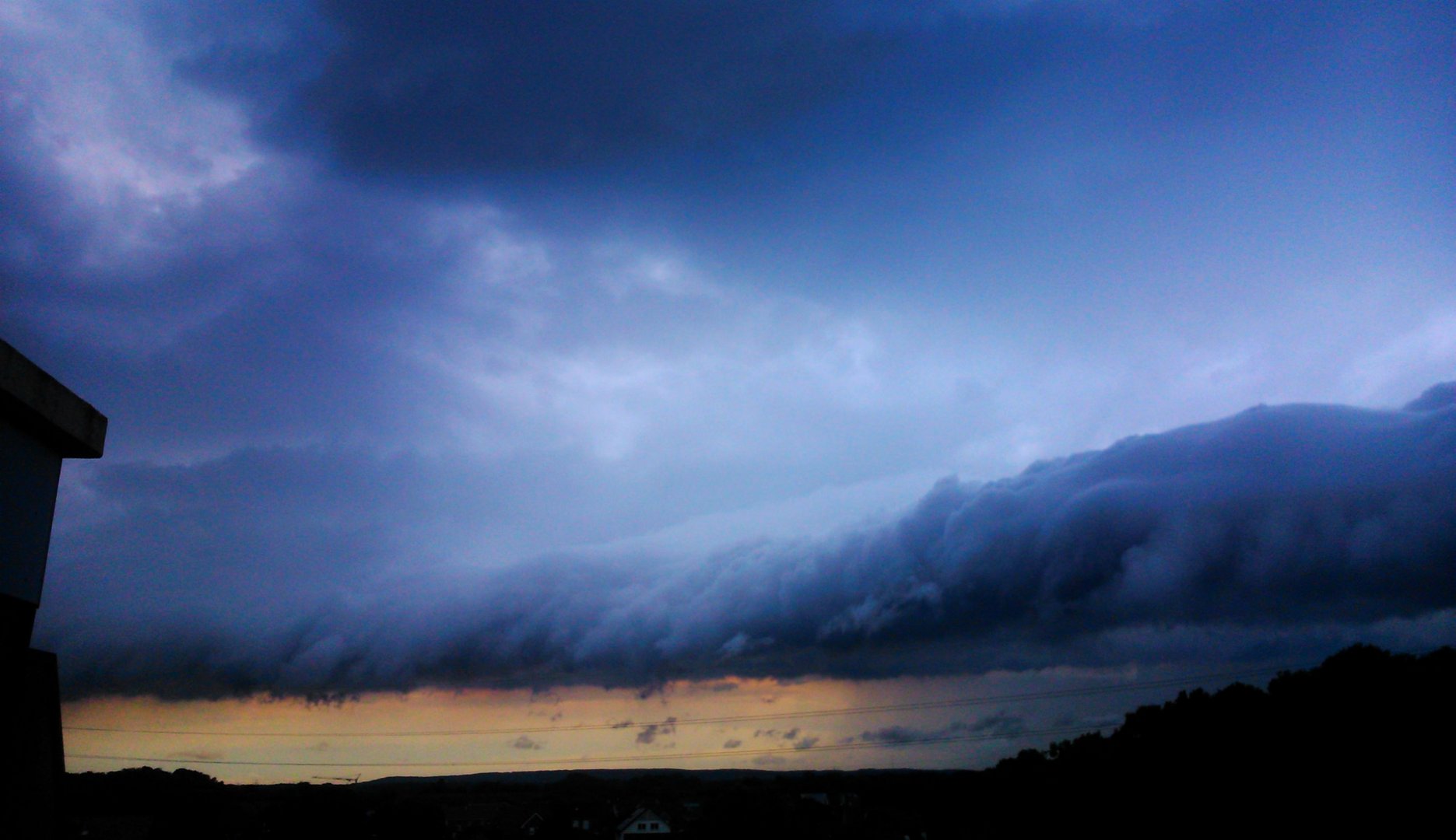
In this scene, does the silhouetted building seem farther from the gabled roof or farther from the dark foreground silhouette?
the gabled roof

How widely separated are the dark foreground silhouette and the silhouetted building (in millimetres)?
915

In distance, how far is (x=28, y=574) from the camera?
13.7 m

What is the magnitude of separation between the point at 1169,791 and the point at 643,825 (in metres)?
87.8

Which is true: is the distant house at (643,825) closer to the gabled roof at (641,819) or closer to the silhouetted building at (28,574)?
the gabled roof at (641,819)

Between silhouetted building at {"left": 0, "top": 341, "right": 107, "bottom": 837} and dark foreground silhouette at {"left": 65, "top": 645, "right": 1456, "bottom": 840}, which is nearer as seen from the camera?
silhouetted building at {"left": 0, "top": 341, "right": 107, "bottom": 837}

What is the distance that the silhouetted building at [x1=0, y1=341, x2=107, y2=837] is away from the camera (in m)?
13.0

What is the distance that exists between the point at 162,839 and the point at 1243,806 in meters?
106

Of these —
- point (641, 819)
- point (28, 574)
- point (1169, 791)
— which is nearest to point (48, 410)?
point (28, 574)

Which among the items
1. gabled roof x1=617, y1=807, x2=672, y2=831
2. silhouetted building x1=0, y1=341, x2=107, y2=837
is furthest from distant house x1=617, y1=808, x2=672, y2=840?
silhouetted building x1=0, y1=341, x2=107, y2=837

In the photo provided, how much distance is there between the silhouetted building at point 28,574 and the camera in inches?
511

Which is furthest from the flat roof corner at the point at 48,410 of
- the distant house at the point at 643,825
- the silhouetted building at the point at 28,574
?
the distant house at the point at 643,825

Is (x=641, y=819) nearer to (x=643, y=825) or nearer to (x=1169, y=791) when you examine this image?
(x=643, y=825)

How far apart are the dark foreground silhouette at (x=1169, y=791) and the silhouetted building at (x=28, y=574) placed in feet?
3.00

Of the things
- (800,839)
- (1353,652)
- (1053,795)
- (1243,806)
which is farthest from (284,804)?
(1353,652)
